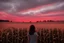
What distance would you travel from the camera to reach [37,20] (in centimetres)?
692

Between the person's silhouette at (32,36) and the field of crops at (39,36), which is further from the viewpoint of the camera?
the field of crops at (39,36)

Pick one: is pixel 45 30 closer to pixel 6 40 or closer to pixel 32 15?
pixel 32 15

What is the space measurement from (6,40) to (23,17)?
3.57 feet

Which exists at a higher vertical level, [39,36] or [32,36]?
[32,36]

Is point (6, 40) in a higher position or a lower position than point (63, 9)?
lower

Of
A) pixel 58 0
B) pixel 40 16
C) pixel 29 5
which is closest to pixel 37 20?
pixel 40 16

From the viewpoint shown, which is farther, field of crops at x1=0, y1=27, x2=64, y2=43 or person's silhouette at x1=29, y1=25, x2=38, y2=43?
field of crops at x1=0, y1=27, x2=64, y2=43

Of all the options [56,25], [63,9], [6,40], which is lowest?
[6,40]

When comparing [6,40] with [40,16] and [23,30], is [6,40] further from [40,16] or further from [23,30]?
[40,16]

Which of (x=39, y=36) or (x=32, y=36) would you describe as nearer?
(x=32, y=36)

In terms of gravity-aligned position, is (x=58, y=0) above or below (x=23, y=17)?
above

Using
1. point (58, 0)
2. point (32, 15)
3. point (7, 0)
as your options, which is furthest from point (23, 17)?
point (58, 0)

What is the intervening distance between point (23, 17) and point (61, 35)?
5.13 ft

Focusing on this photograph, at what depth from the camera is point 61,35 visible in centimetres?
664
